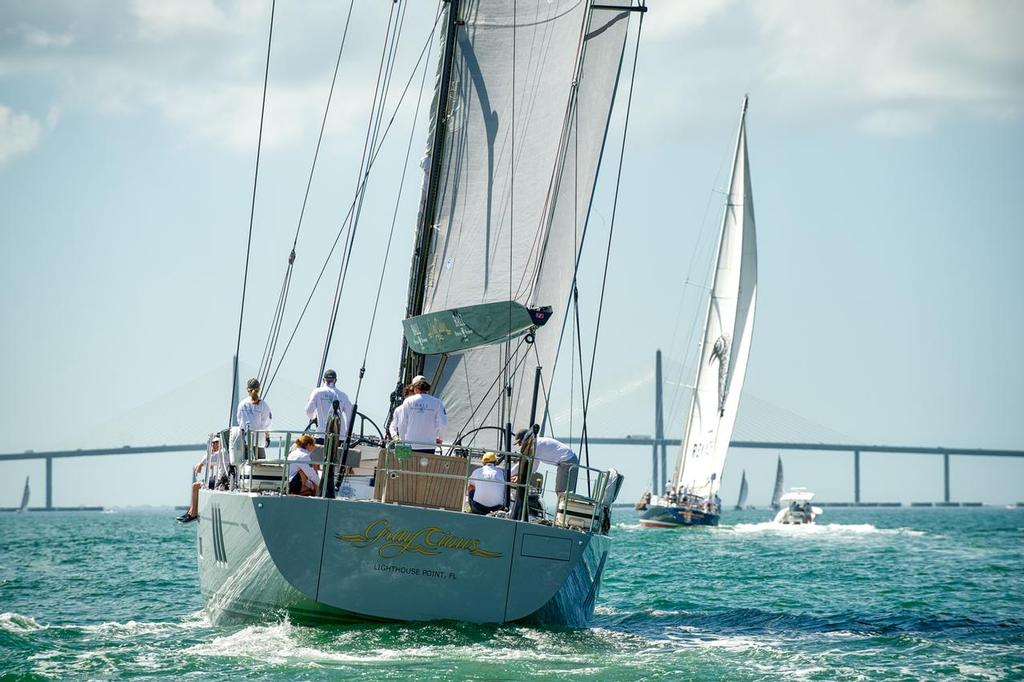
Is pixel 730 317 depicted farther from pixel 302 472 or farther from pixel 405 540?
pixel 405 540

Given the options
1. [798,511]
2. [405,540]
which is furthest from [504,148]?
[798,511]

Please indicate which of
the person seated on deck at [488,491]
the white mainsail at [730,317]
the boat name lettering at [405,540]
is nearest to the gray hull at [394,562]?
the boat name lettering at [405,540]

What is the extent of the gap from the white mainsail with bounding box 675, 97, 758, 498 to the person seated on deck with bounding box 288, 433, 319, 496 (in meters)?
39.2

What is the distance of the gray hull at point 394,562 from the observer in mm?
10492

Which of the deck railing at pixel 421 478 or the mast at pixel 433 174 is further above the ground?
the mast at pixel 433 174

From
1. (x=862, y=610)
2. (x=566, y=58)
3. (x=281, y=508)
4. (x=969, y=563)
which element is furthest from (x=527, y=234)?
(x=969, y=563)

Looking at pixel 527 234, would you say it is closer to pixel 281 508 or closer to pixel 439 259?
pixel 439 259

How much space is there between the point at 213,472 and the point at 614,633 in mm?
4413

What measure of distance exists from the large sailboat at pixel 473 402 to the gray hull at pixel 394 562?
12 millimetres

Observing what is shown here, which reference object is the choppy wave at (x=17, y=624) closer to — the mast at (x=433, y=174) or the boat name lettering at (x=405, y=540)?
the boat name lettering at (x=405, y=540)

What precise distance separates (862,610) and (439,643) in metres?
7.92

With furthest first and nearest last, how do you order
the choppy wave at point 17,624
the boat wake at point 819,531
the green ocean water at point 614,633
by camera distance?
1. the boat wake at point 819,531
2. the choppy wave at point 17,624
3. the green ocean water at point 614,633

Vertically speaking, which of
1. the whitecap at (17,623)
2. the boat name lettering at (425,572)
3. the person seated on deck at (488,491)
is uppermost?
the person seated on deck at (488,491)

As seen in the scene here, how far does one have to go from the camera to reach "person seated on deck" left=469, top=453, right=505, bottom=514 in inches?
443
